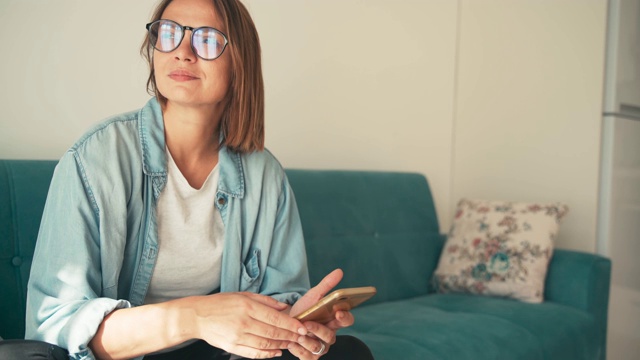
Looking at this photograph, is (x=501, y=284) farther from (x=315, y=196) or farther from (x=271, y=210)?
(x=271, y=210)

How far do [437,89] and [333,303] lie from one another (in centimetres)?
225

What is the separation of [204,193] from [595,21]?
238 centimetres

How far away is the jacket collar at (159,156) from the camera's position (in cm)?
127

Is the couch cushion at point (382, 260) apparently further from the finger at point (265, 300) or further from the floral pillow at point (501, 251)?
the finger at point (265, 300)

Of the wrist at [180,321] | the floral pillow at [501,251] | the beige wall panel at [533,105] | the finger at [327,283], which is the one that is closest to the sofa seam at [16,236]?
the wrist at [180,321]

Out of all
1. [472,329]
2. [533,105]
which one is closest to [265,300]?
[472,329]

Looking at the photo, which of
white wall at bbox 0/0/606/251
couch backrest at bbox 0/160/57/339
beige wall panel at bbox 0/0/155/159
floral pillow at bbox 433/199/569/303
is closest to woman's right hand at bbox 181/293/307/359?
couch backrest at bbox 0/160/57/339

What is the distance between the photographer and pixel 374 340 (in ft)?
5.84

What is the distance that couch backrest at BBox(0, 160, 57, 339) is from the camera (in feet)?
4.84

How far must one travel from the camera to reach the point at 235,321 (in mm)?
1068

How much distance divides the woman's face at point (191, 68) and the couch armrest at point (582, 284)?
1710mm

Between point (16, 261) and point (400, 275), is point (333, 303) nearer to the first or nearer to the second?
point (16, 261)

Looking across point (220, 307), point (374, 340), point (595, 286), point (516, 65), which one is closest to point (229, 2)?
point (220, 307)

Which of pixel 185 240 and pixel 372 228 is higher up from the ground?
pixel 185 240
